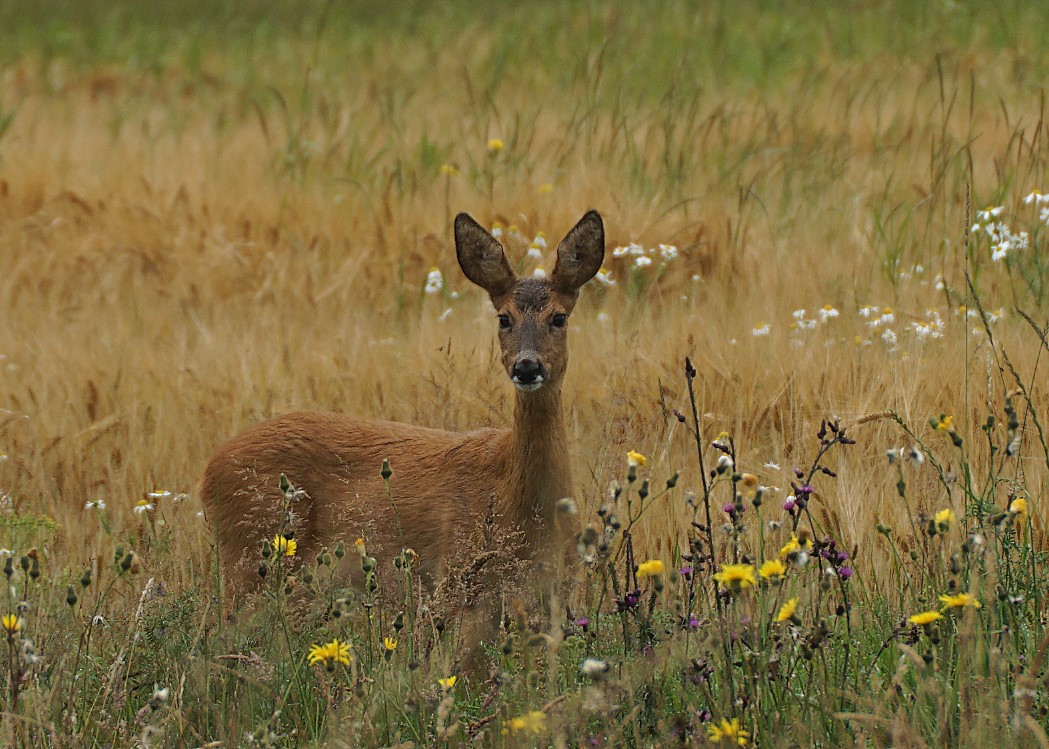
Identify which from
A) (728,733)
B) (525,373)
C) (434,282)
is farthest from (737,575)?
(434,282)

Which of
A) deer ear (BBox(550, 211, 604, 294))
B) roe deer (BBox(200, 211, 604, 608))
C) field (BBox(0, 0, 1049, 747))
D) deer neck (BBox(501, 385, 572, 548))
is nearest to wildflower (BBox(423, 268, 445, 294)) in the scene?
field (BBox(0, 0, 1049, 747))

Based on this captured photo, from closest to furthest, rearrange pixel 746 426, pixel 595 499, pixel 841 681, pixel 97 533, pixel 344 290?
pixel 841 681 → pixel 595 499 → pixel 97 533 → pixel 746 426 → pixel 344 290

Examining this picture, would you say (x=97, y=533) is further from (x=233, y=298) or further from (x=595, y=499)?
(x=233, y=298)

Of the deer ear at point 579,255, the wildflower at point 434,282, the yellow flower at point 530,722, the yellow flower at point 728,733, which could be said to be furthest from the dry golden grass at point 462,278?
the yellow flower at point 530,722

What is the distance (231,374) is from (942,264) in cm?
305

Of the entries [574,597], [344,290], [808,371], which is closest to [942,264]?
[808,371]

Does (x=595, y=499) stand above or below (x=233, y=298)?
below

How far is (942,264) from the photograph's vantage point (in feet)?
20.8

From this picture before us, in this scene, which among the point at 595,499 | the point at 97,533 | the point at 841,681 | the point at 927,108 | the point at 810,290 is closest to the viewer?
the point at 841,681

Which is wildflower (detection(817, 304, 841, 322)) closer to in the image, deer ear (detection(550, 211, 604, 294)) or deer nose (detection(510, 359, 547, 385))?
deer ear (detection(550, 211, 604, 294))

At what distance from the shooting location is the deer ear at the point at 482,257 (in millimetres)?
4230

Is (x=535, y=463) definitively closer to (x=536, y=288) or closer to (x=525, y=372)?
(x=525, y=372)

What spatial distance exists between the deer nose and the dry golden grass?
1.15 ft

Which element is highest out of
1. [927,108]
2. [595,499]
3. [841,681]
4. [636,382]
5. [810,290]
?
[927,108]
